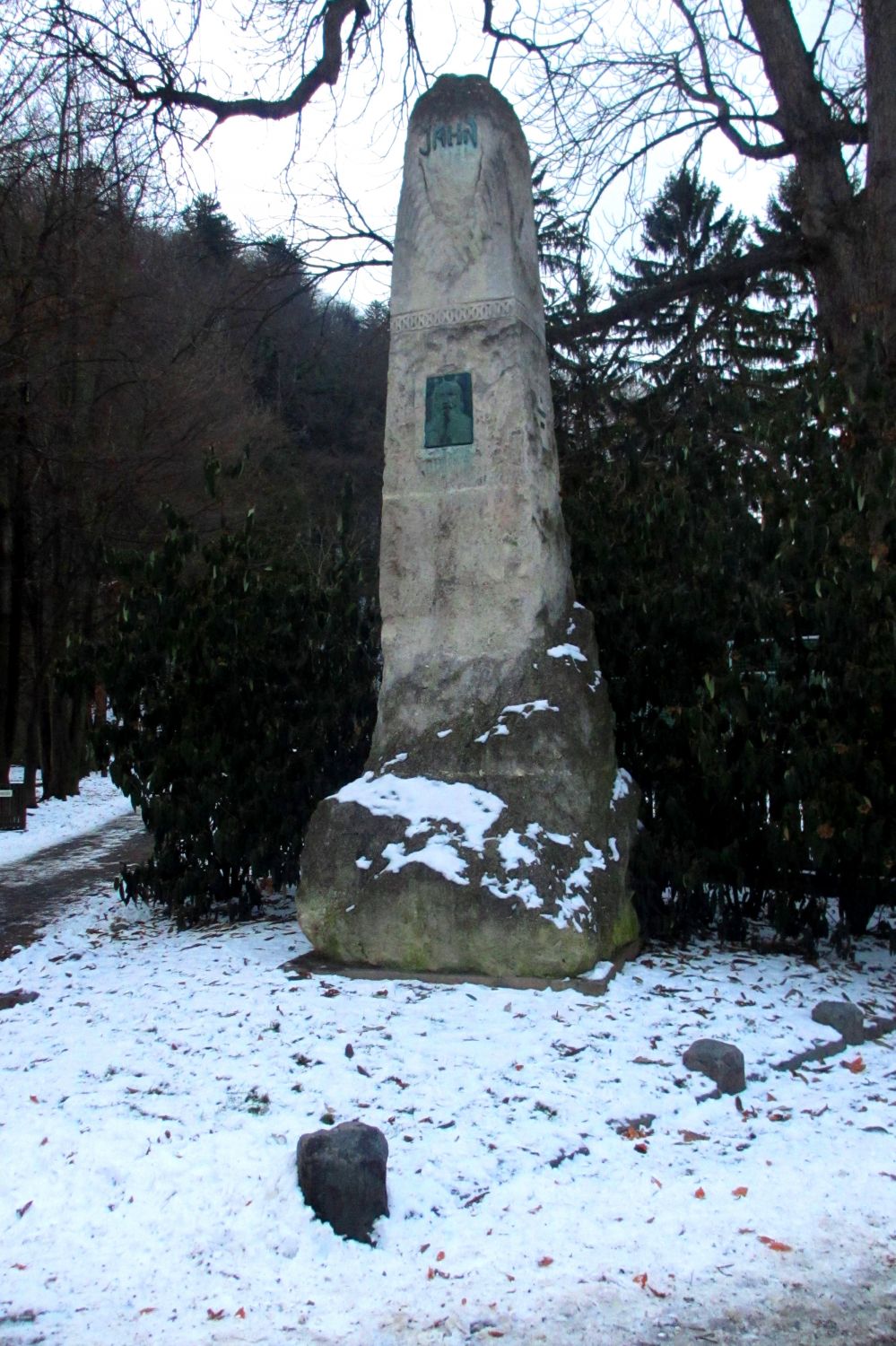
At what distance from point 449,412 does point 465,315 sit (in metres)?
0.51

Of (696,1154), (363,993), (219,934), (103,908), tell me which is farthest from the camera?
(103,908)

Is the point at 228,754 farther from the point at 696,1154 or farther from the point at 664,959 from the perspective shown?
the point at 696,1154

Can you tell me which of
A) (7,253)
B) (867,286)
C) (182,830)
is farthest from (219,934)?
(7,253)

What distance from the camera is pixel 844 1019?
4.56m

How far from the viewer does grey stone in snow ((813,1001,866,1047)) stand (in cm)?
453

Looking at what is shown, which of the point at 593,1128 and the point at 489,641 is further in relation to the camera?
the point at 489,641

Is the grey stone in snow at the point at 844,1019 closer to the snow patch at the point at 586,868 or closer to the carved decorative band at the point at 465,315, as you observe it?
the snow patch at the point at 586,868

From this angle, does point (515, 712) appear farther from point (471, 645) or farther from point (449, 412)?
point (449, 412)

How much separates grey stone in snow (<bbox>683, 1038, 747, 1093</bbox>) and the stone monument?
→ 0.93 metres

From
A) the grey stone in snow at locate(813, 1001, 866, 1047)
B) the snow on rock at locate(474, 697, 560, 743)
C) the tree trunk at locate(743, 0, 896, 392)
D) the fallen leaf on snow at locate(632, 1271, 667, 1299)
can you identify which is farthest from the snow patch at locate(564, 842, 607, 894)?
the tree trunk at locate(743, 0, 896, 392)

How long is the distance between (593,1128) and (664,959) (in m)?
2.07

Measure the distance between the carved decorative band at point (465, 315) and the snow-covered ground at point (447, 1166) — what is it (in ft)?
10.9

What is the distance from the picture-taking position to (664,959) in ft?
18.4

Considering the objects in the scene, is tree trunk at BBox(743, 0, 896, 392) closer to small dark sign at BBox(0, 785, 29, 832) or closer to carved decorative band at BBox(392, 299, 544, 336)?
carved decorative band at BBox(392, 299, 544, 336)
